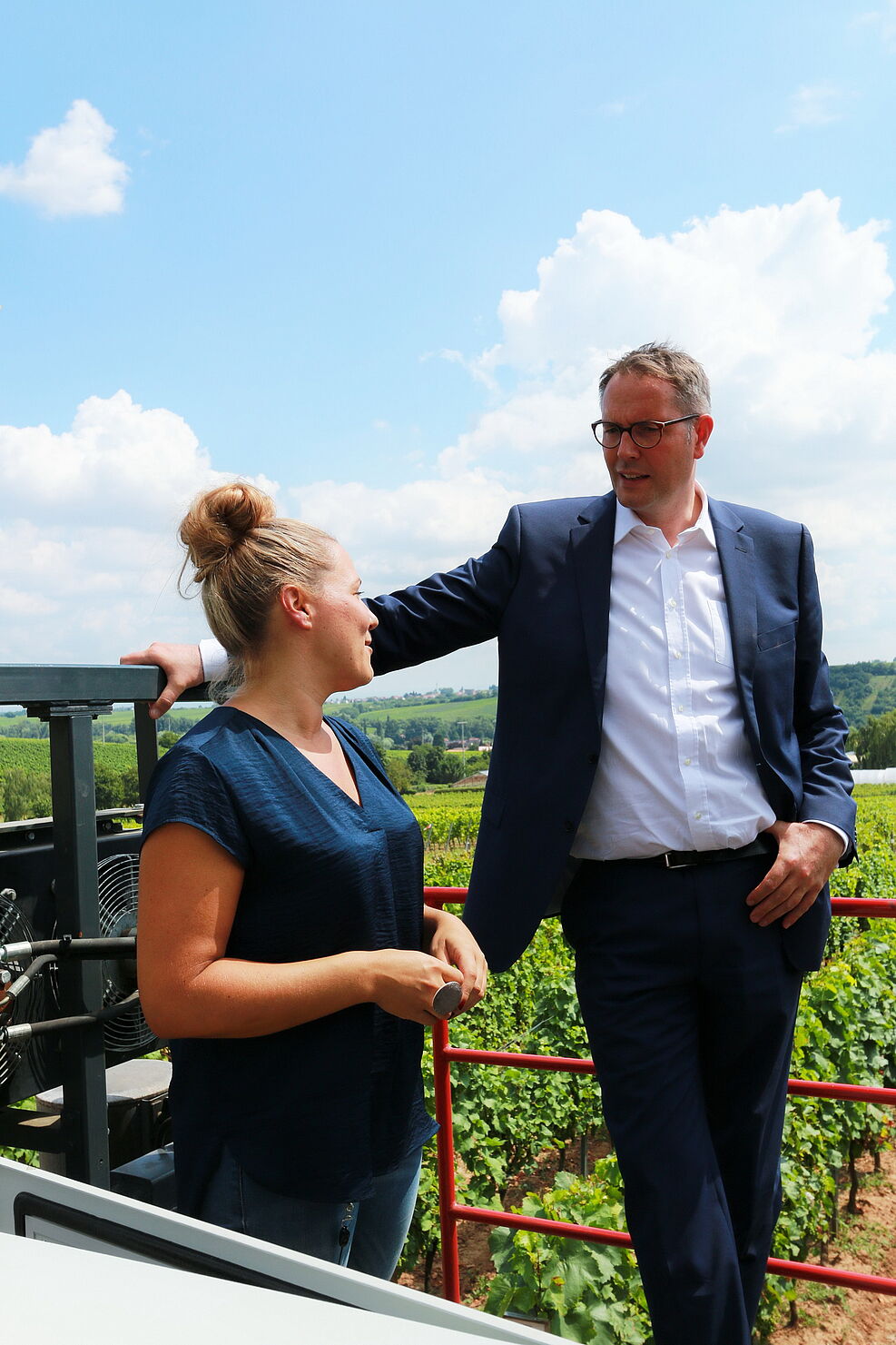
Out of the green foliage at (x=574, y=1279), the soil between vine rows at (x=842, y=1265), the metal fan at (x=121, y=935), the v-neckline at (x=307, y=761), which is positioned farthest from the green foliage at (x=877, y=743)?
the v-neckline at (x=307, y=761)

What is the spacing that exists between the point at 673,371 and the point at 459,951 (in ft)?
4.42

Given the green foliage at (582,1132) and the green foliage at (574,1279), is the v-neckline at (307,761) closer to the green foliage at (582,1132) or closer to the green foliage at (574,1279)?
the green foliage at (574,1279)

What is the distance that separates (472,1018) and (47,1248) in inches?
331

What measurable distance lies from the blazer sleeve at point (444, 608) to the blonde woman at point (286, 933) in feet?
2.26

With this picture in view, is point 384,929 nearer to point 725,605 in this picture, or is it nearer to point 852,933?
point 725,605

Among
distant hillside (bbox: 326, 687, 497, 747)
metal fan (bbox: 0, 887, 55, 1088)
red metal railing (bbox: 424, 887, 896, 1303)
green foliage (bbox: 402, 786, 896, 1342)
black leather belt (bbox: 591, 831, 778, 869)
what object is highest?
distant hillside (bbox: 326, 687, 497, 747)

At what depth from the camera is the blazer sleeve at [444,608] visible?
2.45 metres

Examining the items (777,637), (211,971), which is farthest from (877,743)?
(211,971)

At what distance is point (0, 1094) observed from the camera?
2020 millimetres

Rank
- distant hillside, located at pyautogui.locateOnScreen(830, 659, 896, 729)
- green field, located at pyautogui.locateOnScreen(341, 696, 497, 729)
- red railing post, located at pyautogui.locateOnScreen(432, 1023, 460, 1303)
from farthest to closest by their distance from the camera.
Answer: distant hillside, located at pyautogui.locateOnScreen(830, 659, 896, 729) → green field, located at pyautogui.locateOnScreen(341, 696, 497, 729) → red railing post, located at pyautogui.locateOnScreen(432, 1023, 460, 1303)

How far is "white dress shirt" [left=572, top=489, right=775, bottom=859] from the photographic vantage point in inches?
86.6

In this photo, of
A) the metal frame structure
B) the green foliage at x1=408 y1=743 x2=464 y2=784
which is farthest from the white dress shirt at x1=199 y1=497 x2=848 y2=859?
the green foliage at x1=408 y1=743 x2=464 y2=784

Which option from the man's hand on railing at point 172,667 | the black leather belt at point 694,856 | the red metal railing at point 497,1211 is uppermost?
the man's hand on railing at point 172,667

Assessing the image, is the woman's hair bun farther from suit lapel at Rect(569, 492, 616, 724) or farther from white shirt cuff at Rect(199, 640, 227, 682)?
suit lapel at Rect(569, 492, 616, 724)
